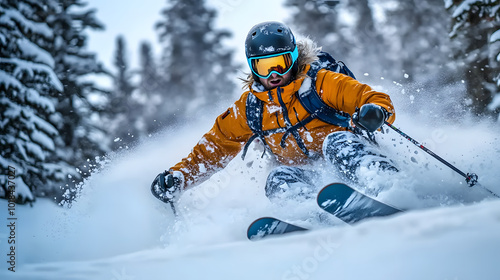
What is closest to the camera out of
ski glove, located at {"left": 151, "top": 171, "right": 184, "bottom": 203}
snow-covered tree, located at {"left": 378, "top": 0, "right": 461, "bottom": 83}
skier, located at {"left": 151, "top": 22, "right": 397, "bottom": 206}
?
skier, located at {"left": 151, "top": 22, "right": 397, "bottom": 206}

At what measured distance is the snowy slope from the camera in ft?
5.81

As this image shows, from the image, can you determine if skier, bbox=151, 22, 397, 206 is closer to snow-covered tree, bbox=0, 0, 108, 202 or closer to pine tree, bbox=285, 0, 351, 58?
snow-covered tree, bbox=0, 0, 108, 202

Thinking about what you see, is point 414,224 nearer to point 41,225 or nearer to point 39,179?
point 41,225

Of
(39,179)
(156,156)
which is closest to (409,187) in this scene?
(156,156)

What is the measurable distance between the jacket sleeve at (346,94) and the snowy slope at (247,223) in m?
0.62

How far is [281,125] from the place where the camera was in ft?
13.8

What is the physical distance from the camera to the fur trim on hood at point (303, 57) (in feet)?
13.6

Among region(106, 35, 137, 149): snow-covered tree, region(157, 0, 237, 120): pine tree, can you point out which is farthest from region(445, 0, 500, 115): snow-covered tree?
region(106, 35, 137, 149): snow-covered tree

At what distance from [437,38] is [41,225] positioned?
66.4 ft

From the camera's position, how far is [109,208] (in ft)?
18.5

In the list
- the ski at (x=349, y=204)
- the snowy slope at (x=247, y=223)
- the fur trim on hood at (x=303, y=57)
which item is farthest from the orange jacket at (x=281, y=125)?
the ski at (x=349, y=204)

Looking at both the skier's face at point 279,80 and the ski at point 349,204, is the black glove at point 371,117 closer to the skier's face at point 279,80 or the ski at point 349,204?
the ski at point 349,204

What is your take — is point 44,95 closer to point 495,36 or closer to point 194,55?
point 495,36

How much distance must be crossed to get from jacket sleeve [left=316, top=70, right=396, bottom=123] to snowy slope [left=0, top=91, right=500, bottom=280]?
0.62m
